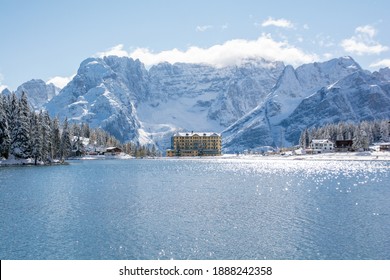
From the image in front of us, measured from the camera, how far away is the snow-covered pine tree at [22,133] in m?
140

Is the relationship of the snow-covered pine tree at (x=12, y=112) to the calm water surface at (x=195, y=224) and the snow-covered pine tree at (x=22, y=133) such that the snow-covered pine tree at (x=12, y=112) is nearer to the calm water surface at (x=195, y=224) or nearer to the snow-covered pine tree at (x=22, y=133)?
the snow-covered pine tree at (x=22, y=133)

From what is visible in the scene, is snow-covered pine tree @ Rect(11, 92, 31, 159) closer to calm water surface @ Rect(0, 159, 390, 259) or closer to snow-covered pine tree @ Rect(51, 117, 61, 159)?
snow-covered pine tree @ Rect(51, 117, 61, 159)

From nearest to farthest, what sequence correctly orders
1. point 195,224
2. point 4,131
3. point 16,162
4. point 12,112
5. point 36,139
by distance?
point 195,224 → point 4,131 → point 12,112 → point 36,139 → point 16,162

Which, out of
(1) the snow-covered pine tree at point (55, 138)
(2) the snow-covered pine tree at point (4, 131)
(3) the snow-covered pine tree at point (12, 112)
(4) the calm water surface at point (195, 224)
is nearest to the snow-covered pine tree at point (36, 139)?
(3) the snow-covered pine tree at point (12, 112)

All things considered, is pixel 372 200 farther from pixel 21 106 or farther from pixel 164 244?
pixel 21 106

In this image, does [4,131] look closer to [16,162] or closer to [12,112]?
[12,112]

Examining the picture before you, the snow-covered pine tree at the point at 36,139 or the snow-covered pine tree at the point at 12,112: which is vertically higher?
the snow-covered pine tree at the point at 12,112

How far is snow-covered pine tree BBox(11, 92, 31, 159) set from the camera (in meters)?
140

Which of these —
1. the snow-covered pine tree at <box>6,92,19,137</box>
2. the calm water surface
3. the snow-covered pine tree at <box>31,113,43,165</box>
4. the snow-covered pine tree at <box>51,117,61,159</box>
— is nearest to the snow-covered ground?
the snow-covered pine tree at <box>31,113,43,165</box>

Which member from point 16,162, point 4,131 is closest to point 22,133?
point 4,131

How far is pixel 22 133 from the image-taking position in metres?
140
